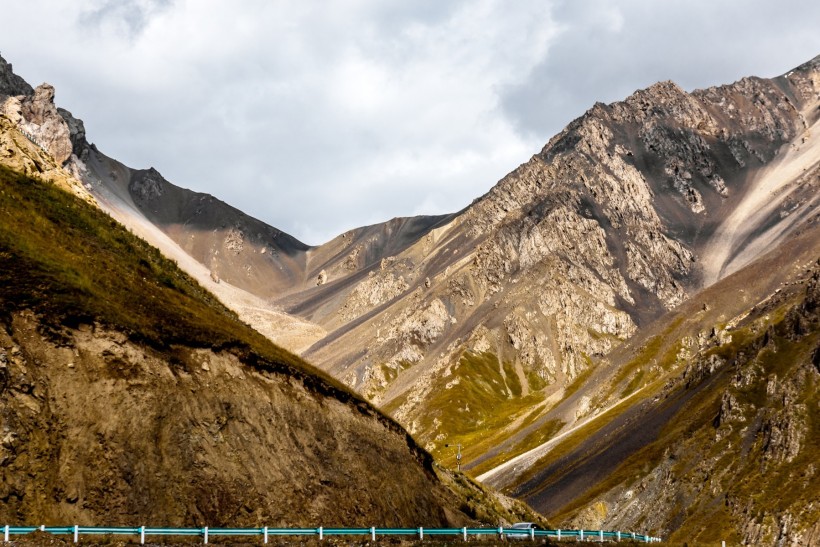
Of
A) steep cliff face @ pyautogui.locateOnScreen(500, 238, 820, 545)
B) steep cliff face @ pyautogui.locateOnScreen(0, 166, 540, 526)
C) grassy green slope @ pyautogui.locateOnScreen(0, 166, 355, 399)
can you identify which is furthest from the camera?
steep cliff face @ pyautogui.locateOnScreen(500, 238, 820, 545)

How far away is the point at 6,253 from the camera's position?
43938 mm

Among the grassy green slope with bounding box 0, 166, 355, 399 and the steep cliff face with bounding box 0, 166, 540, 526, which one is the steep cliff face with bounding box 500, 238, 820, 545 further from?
the grassy green slope with bounding box 0, 166, 355, 399

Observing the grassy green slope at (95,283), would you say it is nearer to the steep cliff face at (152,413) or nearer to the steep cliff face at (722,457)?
the steep cliff face at (152,413)

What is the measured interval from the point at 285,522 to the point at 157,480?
8.34 metres

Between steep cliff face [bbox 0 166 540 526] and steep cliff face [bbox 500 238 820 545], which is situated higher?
steep cliff face [bbox 0 166 540 526]

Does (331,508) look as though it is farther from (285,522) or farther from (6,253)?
(6,253)

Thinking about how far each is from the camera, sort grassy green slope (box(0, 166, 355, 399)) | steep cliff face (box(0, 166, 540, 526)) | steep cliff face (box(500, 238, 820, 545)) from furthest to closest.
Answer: steep cliff face (box(500, 238, 820, 545)), grassy green slope (box(0, 166, 355, 399)), steep cliff face (box(0, 166, 540, 526))

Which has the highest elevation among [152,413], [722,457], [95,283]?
[95,283]

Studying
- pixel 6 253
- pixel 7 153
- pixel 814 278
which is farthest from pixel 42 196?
pixel 814 278

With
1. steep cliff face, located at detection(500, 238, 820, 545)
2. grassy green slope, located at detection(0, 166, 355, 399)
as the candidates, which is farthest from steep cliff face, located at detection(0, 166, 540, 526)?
steep cliff face, located at detection(500, 238, 820, 545)

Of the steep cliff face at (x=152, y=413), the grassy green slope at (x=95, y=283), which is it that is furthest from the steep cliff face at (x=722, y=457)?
the grassy green slope at (x=95, y=283)

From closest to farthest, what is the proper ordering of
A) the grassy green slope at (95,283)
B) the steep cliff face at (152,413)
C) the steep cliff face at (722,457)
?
the steep cliff face at (152,413), the grassy green slope at (95,283), the steep cliff face at (722,457)

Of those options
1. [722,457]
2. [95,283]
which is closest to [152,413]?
[95,283]

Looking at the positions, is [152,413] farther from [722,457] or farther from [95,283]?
[722,457]
